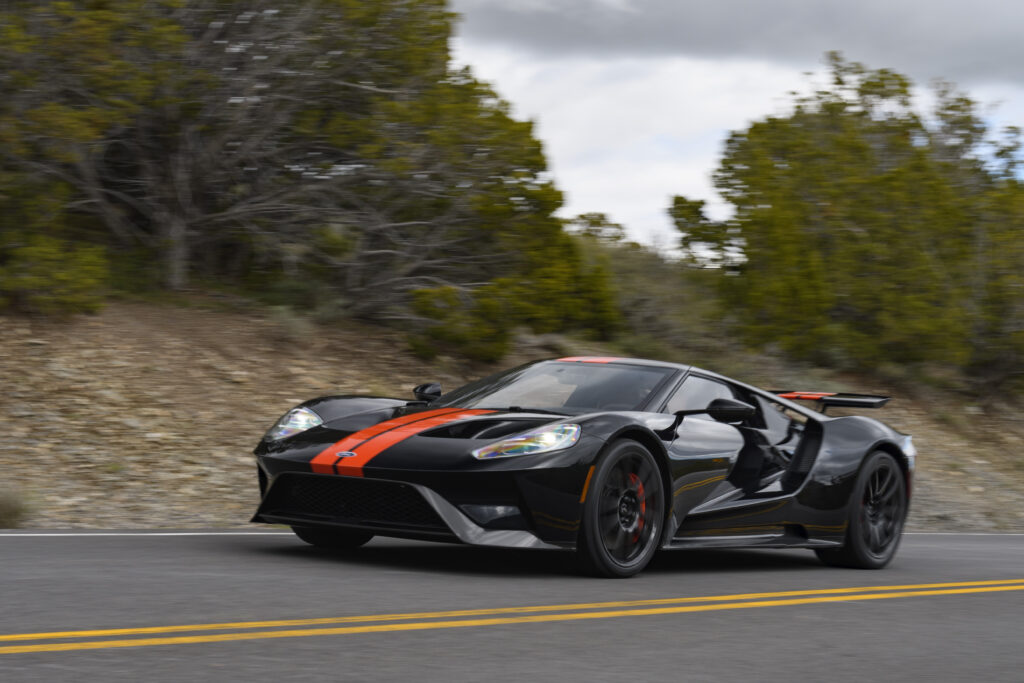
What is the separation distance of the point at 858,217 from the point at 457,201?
6660 mm

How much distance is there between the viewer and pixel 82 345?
45.6 ft

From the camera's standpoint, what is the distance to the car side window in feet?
25.6

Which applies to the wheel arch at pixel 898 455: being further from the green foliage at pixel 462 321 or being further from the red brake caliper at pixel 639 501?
the green foliage at pixel 462 321

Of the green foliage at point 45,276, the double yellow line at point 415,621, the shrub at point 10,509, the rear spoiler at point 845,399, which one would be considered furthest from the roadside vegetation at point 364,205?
the double yellow line at point 415,621

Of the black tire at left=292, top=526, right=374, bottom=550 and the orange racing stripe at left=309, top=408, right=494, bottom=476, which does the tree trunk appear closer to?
the black tire at left=292, top=526, right=374, bottom=550

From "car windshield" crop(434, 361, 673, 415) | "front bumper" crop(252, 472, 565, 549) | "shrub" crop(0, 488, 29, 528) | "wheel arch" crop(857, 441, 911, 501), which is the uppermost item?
"car windshield" crop(434, 361, 673, 415)

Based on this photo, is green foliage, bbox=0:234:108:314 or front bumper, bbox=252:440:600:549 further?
green foliage, bbox=0:234:108:314

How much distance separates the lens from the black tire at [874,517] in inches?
350

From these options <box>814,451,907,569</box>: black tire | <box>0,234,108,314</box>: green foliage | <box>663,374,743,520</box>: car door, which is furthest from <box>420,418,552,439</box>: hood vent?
<box>0,234,108,314</box>: green foliage

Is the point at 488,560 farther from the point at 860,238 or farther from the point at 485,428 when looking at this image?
the point at 860,238

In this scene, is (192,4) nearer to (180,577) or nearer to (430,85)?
(430,85)

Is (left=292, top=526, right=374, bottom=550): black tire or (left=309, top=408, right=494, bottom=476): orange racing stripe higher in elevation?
(left=309, top=408, right=494, bottom=476): orange racing stripe

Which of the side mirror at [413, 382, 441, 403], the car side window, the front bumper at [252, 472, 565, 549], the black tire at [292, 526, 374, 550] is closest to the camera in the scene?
the front bumper at [252, 472, 565, 549]

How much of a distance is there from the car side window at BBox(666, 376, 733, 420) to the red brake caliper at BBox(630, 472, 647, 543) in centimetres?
61
